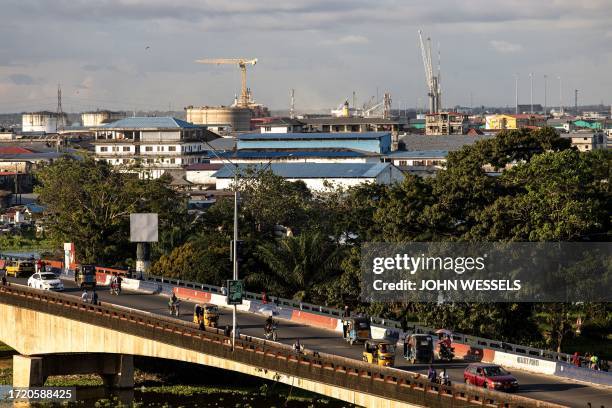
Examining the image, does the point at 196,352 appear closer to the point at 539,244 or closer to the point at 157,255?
the point at 539,244

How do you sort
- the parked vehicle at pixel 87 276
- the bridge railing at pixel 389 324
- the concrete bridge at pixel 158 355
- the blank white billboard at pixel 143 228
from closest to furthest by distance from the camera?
the concrete bridge at pixel 158 355
the bridge railing at pixel 389 324
the parked vehicle at pixel 87 276
the blank white billboard at pixel 143 228

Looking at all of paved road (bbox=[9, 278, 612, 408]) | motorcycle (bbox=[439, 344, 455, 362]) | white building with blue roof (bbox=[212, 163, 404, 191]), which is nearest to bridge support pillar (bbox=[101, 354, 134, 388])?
paved road (bbox=[9, 278, 612, 408])

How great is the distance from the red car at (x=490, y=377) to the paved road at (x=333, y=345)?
792mm

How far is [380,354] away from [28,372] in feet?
103

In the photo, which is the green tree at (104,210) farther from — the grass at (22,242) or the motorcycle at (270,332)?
the motorcycle at (270,332)

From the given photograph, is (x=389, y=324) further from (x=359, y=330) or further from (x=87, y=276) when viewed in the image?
(x=87, y=276)

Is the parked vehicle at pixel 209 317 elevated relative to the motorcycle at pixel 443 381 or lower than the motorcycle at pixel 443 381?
elevated

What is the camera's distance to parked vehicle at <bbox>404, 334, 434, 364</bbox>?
2630 inches

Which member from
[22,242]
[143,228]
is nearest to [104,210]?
[143,228]

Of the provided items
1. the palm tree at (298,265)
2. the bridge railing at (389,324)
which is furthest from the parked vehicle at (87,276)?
the palm tree at (298,265)

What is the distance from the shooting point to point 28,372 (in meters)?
86.3

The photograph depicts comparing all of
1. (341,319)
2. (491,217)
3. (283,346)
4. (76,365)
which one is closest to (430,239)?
(491,217)

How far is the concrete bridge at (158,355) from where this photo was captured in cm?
5834

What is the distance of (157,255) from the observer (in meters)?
115
